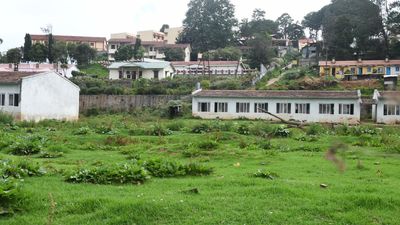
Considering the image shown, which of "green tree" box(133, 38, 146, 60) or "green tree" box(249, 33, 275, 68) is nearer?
"green tree" box(249, 33, 275, 68)

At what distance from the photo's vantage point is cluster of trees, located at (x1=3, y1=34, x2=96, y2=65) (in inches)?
3000

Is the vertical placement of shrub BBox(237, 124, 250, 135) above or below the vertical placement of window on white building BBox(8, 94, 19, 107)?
below

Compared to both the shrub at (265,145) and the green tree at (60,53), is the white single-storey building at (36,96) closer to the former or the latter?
the shrub at (265,145)

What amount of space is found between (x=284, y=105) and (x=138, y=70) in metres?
32.0

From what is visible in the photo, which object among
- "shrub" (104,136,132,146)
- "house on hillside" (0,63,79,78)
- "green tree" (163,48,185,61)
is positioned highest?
"green tree" (163,48,185,61)

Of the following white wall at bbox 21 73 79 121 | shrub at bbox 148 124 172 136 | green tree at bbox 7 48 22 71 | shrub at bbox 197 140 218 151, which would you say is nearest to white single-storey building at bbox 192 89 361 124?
white wall at bbox 21 73 79 121

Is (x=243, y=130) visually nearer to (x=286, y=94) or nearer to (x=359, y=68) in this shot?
(x=286, y=94)

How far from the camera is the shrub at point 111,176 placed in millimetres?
10852

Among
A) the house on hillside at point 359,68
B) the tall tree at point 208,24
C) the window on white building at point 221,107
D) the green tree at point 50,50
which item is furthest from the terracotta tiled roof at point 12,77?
the tall tree at point 208,24

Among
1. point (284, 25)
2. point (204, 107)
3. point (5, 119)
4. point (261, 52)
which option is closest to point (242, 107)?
point (204, 107)

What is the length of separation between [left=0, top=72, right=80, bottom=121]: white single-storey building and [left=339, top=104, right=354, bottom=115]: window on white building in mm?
21971

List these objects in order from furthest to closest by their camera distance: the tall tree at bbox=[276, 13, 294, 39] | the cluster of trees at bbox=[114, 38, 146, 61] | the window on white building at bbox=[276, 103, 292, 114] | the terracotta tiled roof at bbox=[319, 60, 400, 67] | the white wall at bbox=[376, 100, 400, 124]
Result: the tall tree at bbox=[276, 13, 294, 39] → the cluster of trees at bbox=[114, 38, 146, 61] → the terracotta tiled roof at bbox=[319, 60, 400, 67] → the window on white building at bbox=[276, 103, 292, 114] → the white wall at bbox=[376, 100, 400, 124]

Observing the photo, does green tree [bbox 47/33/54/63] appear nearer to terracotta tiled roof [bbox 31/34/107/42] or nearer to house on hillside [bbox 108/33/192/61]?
house on hillside [bbox 108/33/192/61]

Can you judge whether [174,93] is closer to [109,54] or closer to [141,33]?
[109,54]
